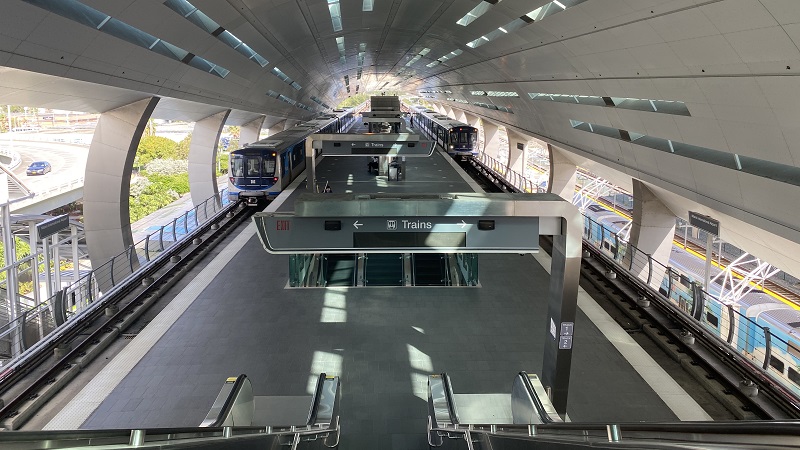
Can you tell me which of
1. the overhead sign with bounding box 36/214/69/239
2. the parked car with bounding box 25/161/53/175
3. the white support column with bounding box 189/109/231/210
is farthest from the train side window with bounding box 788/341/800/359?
the parked car with bounding box 25/161/53/175

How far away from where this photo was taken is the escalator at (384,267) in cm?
1374

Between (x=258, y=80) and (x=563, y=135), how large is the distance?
38.1 ft

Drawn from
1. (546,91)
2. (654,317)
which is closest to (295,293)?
(654,317)

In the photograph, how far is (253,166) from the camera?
22344mm

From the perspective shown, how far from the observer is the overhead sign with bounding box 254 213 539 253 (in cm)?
651

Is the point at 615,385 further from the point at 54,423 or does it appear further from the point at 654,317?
the point at 54,423

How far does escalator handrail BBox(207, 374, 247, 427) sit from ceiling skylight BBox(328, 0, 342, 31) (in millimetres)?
11597

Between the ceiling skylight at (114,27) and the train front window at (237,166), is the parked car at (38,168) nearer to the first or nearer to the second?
the train front window at (237,166)

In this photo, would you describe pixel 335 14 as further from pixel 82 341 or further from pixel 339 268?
pixel 82 341

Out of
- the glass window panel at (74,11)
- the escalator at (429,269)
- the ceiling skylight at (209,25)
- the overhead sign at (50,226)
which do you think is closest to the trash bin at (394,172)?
the ceiling skylight at (209,25)

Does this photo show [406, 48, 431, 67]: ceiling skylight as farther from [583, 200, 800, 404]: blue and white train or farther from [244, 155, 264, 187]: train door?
[583, 200, 800, 404]: blue and white train

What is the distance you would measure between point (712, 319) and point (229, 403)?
7.74 meters

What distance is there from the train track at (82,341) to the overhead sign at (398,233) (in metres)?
3.75

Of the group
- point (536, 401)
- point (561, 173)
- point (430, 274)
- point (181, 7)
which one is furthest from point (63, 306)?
point (561, 173)
